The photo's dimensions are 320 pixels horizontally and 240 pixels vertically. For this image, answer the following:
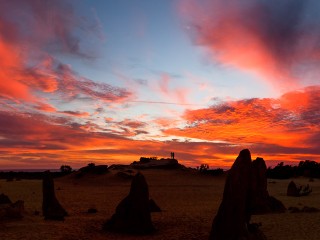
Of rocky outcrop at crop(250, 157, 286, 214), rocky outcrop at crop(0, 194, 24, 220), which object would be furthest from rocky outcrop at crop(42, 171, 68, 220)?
rocky outcrop at crop(250, 157, 286, 214)

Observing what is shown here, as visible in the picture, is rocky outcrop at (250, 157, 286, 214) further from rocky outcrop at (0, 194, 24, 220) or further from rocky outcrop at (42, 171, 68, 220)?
rocky outcrop at (0, 194, 24, 220)

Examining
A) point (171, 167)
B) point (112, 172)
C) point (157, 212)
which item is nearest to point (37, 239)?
point (157, 212)

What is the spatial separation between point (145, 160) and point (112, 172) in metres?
17.9

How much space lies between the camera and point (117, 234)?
17.3 m

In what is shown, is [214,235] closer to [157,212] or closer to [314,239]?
[314,239]

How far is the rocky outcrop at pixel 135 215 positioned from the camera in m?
17.6

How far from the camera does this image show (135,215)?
58.5 ft

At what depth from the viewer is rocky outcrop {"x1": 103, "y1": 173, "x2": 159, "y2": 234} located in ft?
57.9

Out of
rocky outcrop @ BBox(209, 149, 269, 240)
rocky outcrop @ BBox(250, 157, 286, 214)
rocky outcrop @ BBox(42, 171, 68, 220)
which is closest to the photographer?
rocky outcrop @ BBox(209, 149, 269, 240)

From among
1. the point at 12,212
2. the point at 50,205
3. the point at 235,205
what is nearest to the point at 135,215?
the point at 235,205

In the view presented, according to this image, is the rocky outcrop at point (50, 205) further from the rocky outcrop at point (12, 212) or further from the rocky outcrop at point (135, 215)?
the rocky outcrop at point (135, 215)

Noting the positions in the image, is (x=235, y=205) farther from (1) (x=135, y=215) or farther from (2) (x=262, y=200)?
(2) (x=262, y=200)

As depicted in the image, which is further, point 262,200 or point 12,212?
point 262,200

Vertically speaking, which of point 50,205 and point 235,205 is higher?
point 235,205
